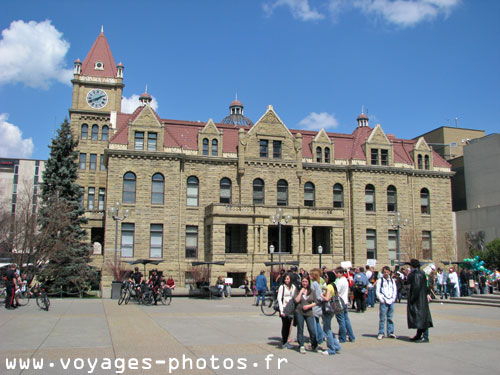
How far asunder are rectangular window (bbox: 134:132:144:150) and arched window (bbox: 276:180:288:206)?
13129 millimetres

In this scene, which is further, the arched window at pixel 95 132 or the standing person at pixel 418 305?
the arched window at pixel 95 132

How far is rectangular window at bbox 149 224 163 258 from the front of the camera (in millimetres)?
41941

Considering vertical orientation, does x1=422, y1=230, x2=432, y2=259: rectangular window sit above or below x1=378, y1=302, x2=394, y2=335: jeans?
above

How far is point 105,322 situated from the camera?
661 inches

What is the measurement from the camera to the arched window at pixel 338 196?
47.6m

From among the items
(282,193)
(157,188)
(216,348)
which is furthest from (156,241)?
(216,348)

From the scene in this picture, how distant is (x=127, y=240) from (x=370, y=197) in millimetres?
23901

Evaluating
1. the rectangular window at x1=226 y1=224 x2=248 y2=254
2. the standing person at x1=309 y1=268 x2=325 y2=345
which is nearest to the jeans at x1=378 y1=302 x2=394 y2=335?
the standing person at x1=309 y1=268 x2=325 y2=345

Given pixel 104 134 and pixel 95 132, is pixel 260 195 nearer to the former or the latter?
pixel 104 134

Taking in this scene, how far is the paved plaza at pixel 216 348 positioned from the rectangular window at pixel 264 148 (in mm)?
28676

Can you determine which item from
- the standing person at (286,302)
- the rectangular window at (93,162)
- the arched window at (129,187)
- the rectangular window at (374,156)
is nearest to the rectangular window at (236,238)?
the arched window at (129,187)

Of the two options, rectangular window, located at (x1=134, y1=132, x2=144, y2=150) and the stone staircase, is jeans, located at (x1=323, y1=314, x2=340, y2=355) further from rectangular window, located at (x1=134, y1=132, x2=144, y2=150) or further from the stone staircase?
rectangular window, located at (x1=134, y1=132, x2=144, y2=150)

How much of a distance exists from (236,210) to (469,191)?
3087cm

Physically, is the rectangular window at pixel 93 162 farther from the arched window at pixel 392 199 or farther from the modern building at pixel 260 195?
the arched window at pixel 392 199
